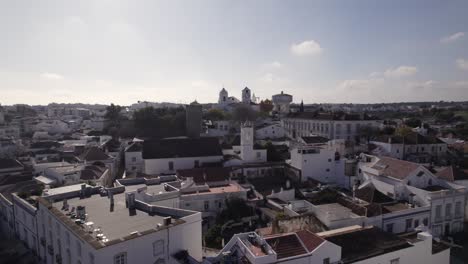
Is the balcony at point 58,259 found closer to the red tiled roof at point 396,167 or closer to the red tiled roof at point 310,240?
the red tiled roof at point 310,240

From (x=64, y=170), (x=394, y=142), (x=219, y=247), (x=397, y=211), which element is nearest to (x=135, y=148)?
(x=64, y=170)

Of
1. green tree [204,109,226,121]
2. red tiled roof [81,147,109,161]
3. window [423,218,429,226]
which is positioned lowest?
window [423,218,429,226]

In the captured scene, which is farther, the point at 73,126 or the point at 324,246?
the point at 73,126

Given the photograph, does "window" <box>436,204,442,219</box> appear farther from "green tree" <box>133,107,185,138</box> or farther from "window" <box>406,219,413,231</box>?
"green tree" <box>133,107,185,138</box>

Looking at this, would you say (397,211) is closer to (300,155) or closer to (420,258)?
(420,258)

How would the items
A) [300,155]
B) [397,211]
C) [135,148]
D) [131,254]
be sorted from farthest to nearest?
[135,148], [300,155], [397,211], [131,254]

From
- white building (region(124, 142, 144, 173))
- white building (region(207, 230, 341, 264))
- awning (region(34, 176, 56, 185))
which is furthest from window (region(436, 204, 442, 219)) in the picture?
awning (region(34, 176, 56, 185))
